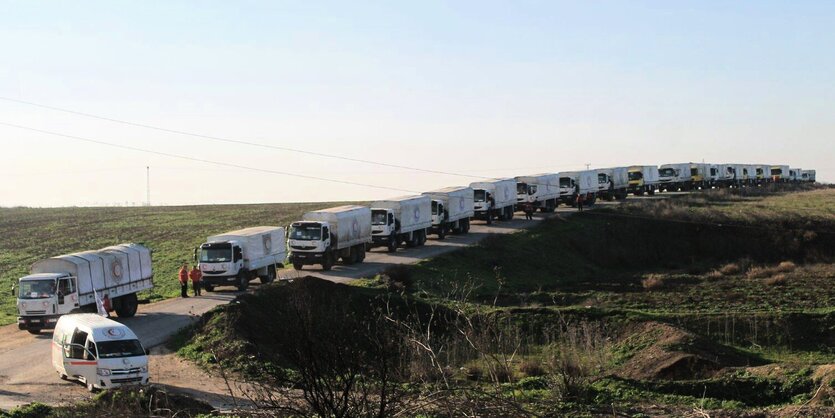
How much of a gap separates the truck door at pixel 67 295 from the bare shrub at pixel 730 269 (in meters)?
36.1

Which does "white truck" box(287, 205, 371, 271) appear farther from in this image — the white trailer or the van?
the white trailer

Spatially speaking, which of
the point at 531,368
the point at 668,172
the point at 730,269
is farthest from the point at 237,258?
the point at 668,172

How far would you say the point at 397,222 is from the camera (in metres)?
56.4

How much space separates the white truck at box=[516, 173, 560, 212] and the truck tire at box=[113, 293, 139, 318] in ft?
132

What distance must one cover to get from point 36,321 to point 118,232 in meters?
48.0

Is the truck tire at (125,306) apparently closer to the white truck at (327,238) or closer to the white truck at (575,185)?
the white truck at (327,238)

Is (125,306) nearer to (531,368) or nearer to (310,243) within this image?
(310,243)

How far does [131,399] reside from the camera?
20547 mm

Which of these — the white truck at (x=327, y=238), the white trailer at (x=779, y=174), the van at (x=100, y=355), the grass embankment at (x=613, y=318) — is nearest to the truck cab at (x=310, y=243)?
the white truck at (x=327, y=238)

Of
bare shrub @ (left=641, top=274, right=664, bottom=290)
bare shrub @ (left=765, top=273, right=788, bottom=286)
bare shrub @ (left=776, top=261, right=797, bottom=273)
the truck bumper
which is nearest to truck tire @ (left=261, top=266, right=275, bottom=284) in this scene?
the truck bumper

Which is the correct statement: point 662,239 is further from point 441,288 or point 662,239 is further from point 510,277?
point 441,288

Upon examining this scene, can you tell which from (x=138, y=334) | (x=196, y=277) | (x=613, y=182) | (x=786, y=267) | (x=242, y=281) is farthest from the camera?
(x=613, y=182)

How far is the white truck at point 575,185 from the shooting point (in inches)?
3078

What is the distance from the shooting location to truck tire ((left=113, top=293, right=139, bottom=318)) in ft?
121
